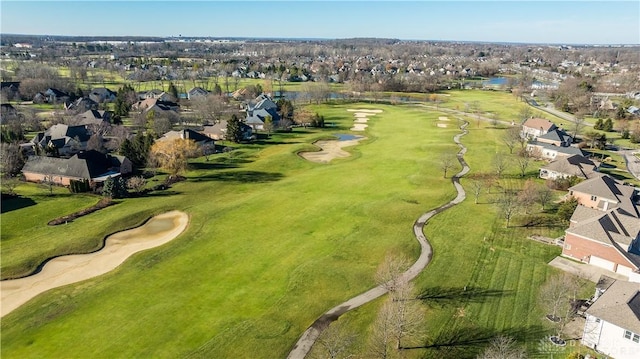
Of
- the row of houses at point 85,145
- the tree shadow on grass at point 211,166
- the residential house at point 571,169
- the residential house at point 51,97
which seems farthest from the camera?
the residential house at point 51,97

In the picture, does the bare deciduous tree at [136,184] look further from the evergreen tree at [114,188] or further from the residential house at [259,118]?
the residential house at [259,118]

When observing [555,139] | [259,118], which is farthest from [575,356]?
[259,118]

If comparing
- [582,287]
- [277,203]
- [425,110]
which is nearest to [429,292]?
[582,287]

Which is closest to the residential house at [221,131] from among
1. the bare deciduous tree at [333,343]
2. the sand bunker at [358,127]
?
the sand bunker at [358,127]

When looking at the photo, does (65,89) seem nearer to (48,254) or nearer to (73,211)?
(73,211)

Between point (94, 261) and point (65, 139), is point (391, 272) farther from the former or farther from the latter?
point (65, 139)

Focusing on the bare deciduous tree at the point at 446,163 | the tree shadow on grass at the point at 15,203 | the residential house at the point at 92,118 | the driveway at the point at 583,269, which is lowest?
the driveway at the point at 583,269

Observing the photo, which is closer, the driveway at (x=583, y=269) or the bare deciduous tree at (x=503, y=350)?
the bare deciduous tree at (x=503, y=350)
